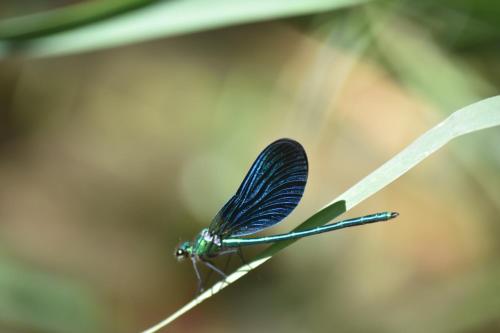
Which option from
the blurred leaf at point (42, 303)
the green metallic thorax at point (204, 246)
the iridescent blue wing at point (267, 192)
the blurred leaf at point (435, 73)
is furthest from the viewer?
the blurred leaf at point (42, 303)

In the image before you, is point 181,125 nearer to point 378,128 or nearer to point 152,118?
point 152,118

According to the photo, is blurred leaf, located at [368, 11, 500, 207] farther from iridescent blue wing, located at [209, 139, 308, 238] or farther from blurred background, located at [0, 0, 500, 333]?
iridescent blue wing, located at [209, 139, 308, 238]

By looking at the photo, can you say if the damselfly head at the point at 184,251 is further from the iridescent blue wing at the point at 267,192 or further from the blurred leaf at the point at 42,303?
the blurred leaf at the point at 42,303

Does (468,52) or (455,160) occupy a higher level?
(468,52)

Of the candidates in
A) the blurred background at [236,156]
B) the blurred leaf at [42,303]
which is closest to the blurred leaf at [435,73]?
the blurred background at [236,156]

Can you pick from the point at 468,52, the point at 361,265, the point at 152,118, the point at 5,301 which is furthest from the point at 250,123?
the point at 5,301

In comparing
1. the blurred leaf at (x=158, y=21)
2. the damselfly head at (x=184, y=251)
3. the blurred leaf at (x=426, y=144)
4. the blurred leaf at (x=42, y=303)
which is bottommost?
the blurred leaf at (x=426, y=144)
